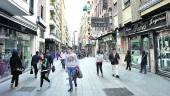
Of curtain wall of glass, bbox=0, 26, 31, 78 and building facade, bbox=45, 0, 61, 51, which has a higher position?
building facade, bbox=45, 0, 61, 51

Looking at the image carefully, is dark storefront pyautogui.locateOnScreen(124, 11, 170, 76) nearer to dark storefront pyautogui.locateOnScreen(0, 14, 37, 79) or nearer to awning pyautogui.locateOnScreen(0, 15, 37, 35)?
awning pyautogui.locateOnScreen(0, 15, 37, 35)

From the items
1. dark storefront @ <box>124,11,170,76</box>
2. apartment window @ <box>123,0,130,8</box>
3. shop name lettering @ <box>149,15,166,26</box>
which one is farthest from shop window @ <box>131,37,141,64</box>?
shop name lettering @ <box>149,15,166,26</box>

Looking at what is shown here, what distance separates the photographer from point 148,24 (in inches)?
701

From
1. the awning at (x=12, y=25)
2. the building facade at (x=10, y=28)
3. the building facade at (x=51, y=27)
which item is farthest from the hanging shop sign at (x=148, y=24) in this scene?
the building facade at (x=51, y=27)

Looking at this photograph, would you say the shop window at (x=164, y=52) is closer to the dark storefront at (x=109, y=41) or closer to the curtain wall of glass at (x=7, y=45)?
the curtain wall of glass at (x=7, y=45)

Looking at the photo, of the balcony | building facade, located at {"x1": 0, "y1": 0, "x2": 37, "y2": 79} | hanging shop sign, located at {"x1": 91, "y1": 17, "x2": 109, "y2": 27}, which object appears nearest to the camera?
the balcony

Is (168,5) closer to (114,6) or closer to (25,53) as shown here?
(25,53)

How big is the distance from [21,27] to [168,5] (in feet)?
34.9

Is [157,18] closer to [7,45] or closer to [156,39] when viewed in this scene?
[156,39]

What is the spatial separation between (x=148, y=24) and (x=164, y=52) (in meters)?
2.53

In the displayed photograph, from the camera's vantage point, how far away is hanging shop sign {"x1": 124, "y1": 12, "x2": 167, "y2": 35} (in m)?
15.3

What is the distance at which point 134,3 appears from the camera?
21.0m

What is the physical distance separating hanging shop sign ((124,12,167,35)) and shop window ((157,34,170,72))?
2.85ft

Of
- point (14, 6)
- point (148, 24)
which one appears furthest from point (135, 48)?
point (14, 6)
